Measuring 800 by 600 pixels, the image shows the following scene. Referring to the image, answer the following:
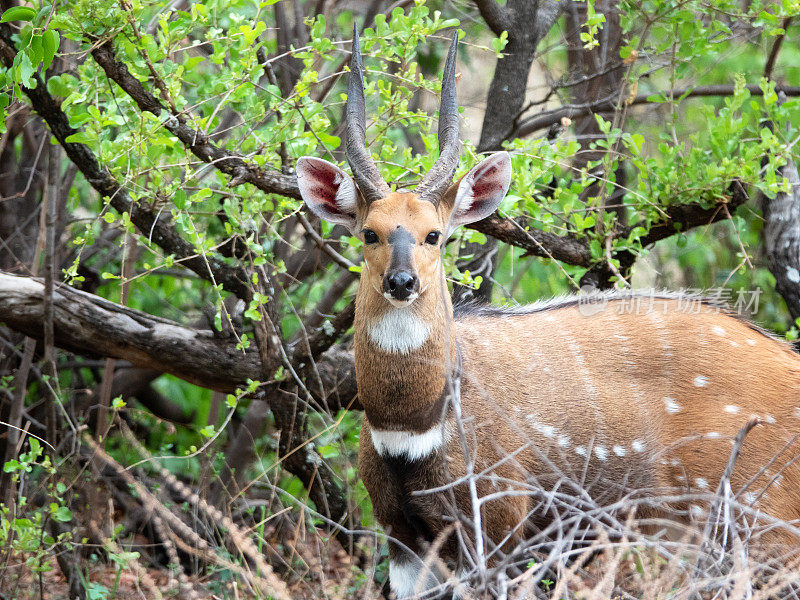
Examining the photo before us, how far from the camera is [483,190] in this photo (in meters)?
4.52

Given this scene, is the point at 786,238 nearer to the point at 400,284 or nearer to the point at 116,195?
the point at 400,284

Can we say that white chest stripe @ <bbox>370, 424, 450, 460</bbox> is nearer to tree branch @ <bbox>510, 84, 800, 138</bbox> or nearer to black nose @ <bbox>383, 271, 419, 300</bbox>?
black nose @ <bbox>383, 271, 419, 300</bbox>

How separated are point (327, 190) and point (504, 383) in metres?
1.25

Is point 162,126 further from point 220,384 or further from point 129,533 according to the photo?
point 129,533

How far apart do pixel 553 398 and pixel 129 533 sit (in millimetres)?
3273

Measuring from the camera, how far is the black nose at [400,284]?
3.79 metres

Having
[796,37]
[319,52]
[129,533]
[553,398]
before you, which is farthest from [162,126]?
[796,37]

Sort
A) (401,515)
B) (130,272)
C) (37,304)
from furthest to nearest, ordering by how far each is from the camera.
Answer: (130,272) → (37,304) → (401,515)

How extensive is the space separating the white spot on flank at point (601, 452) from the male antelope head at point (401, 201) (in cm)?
114

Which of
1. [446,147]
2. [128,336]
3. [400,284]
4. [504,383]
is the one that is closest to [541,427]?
[504,383]

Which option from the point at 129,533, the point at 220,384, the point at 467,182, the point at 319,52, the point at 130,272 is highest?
the point at 319,52

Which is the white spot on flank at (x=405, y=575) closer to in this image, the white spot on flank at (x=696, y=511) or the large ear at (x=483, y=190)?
the white spot on flank at (x=696, y=511)

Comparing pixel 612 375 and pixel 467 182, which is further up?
pixel 467 182

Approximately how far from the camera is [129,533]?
620cm
